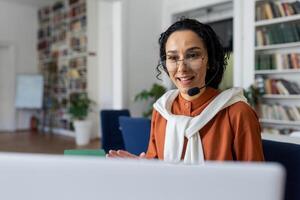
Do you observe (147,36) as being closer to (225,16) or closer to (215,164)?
(225,16)

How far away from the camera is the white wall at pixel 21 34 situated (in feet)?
26.5

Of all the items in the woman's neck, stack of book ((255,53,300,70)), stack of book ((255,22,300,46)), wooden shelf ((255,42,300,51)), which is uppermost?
stack of book ((255,22,300,46))

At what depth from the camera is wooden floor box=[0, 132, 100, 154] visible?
5.71 m

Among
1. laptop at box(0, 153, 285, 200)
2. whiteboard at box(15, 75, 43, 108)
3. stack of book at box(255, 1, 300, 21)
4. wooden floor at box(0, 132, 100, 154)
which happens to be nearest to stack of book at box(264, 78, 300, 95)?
stack of book at box(255, 1, 300, 21)

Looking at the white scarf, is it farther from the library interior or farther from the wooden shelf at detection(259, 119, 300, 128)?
the wooden shelf at detection(259, 119, 300, 128)

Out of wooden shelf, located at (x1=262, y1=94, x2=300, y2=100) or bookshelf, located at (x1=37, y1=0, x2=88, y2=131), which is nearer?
wooden shelf, located at (x1=262, y1=94, x2=300, y2=100)

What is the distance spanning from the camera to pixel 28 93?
8.18 metres

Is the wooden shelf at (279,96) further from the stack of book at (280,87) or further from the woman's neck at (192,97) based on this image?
the woman's neck at (192,97)

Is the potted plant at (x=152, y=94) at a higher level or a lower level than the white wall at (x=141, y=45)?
lower

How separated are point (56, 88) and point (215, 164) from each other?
329 inches

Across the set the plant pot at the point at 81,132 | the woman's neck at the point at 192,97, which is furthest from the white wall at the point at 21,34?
the woman's neck at the point at 192,97

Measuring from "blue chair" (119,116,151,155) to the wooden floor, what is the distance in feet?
10.2

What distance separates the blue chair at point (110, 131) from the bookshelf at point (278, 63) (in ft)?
6.84

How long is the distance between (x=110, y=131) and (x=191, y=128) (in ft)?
8.04
